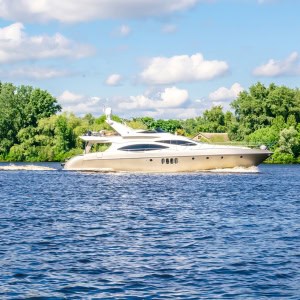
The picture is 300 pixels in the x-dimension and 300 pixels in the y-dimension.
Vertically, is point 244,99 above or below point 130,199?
above

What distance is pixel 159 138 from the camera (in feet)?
234

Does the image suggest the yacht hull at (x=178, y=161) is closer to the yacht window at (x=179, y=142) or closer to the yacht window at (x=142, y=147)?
the yacht window at (x=142, y=147)

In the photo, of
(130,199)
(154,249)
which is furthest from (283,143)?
(154,249)

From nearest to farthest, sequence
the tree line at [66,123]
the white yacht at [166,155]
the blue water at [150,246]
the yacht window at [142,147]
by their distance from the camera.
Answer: the blue water at [150,246], the white yacht at [166,155], the yacht window at [142,147], the tree line at [66,123]

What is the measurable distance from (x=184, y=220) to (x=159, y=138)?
133 feet

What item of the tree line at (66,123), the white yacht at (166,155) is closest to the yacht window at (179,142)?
the white yacht at (166,155)

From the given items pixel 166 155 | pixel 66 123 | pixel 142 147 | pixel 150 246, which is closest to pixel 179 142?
pixel 166 155

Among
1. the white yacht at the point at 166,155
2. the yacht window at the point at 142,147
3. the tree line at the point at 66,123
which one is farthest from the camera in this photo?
the tree line at the point at 66,123

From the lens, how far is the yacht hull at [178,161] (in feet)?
233

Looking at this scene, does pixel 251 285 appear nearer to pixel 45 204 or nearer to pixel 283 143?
pixel 45 204

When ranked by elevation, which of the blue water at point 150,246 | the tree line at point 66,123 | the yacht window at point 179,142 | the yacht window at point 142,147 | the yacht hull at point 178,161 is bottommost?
the blue water at point 150,246

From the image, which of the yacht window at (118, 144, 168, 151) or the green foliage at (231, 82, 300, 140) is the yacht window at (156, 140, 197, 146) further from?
the green foliage at (231, 82, 300, 140)

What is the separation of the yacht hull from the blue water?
25862mm

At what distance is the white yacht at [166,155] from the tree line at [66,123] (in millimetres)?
49143
